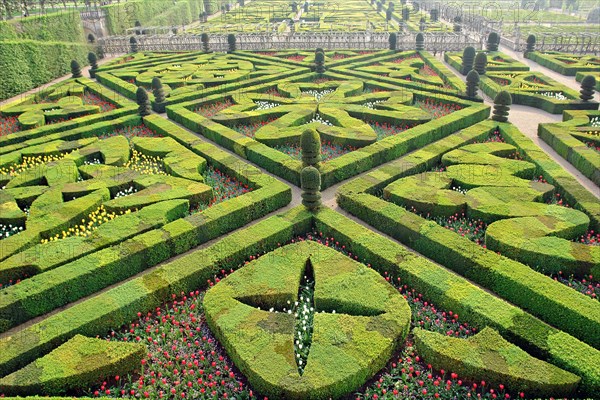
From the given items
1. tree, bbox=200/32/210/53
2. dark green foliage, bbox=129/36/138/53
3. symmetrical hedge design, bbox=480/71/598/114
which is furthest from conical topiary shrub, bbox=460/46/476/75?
dark green foliage, bbox=129/36/138/53

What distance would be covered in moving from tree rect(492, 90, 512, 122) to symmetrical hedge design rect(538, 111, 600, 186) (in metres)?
1.50

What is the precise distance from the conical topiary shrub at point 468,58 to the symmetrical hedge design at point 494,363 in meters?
22.2

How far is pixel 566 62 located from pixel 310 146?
26905 millimetres

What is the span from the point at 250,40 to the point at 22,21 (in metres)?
17.7

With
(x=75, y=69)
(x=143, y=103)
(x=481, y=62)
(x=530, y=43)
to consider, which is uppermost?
(x=75, y=69)

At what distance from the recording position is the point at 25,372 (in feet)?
23.0

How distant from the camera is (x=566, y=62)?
29.0 metres

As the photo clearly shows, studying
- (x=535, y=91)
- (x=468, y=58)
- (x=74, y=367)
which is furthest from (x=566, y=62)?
(x=74, y=367)

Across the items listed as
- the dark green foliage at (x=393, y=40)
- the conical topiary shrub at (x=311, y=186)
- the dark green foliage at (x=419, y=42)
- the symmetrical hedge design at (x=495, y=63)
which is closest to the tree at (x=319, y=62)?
the dark green foliage at (x=393, y=40)

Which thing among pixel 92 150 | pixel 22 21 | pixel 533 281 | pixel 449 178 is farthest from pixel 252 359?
pixel 22 21

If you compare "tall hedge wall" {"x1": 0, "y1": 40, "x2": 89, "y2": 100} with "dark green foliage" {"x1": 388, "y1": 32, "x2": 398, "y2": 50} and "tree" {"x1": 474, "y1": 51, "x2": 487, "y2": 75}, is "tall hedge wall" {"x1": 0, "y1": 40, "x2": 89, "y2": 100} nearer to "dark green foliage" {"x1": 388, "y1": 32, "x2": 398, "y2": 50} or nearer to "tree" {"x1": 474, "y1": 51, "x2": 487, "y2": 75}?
"dark green foliage" {"x1": 388, "y1": 32, "x2": 398, "y2": 50}

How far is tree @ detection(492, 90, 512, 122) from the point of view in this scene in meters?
17.2

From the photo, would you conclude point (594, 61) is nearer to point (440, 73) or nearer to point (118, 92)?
point (440, 73)

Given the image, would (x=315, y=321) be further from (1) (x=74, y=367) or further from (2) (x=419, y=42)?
(2) (x=419, y=42)
